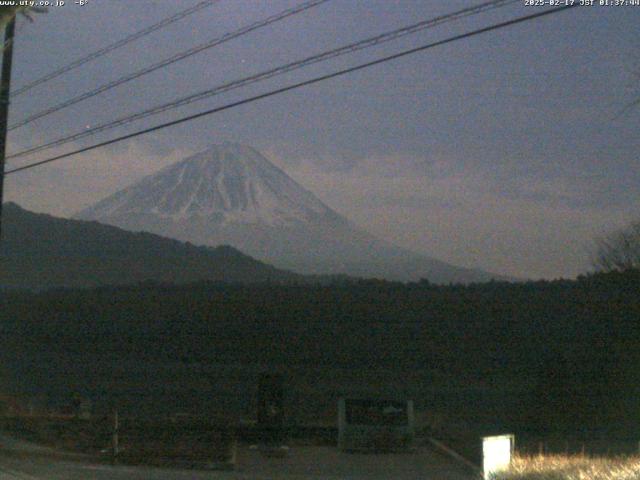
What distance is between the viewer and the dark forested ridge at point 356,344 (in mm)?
38219

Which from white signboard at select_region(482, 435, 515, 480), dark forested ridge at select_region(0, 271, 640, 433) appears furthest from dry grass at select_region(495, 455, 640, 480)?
dark forested ridge at select_region(0, 271, 640, 433)

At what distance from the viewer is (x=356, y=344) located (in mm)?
55188

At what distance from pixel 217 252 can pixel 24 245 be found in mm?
22742

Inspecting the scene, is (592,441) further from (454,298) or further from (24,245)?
(24,245)

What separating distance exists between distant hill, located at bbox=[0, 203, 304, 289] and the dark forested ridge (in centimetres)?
2878

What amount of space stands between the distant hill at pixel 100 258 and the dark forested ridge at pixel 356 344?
28782mm

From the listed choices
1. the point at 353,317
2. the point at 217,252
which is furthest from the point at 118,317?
the point at 217,252

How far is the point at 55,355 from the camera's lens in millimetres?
52688

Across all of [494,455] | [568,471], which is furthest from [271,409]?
[568,471]

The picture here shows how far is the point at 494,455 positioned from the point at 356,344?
4397cm

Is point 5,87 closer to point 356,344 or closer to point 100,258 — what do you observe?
point 356,344

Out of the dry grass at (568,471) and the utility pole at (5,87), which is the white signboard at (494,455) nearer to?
the dry grass at (568,471)

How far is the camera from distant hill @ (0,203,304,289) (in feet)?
316

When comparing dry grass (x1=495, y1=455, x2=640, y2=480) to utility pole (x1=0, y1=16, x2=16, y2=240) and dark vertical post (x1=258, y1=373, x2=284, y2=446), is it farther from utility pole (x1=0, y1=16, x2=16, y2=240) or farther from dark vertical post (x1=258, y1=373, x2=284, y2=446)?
utility pole (x1=0, y1=16, x2=16, y2=240)
